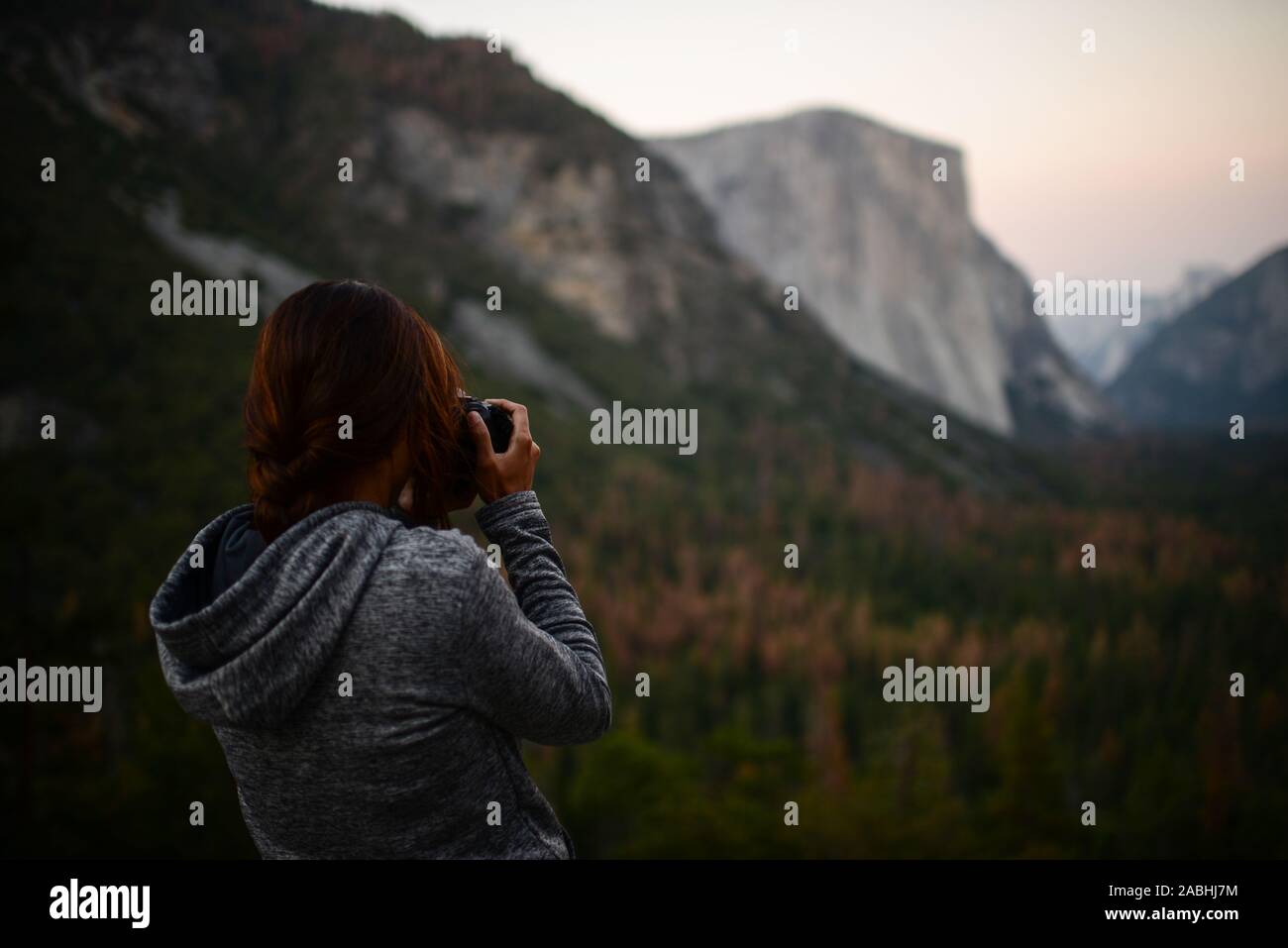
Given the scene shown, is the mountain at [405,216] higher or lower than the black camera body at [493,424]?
higher

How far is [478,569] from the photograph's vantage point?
1426 mm

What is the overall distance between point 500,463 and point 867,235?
150127 millimetres

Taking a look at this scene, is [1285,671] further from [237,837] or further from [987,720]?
[237,837]

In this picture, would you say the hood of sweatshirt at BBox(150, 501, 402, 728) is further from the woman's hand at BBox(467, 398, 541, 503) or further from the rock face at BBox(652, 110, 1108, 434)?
the rock face at BBox(652, 110, 1108, 434)

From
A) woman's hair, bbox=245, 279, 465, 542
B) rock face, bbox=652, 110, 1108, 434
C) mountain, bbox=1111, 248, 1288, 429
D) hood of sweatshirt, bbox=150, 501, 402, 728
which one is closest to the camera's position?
hood of sweatshirt, bbox=150, 501, 402, 728

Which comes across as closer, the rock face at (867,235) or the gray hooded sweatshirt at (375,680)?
the gray hooded sweatshirt at (375,680)

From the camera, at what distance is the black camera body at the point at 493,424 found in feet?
5.71

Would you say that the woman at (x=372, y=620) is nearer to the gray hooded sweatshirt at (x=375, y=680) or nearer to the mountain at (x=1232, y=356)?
the gray hooded sweatshirt at (x=375, y=680)

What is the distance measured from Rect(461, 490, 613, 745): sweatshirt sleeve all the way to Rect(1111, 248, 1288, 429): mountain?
15734 centimetres

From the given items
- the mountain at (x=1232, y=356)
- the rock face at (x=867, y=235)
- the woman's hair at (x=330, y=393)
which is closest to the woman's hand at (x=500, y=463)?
the woman's hair at (x=330, y=393)

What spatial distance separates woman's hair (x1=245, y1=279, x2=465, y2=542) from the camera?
151 cm

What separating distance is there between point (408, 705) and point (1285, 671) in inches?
2411

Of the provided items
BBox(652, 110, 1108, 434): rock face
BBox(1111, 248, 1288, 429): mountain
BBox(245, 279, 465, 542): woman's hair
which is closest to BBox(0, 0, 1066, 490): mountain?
BBox(652, 110, 1108, 434): rock face
